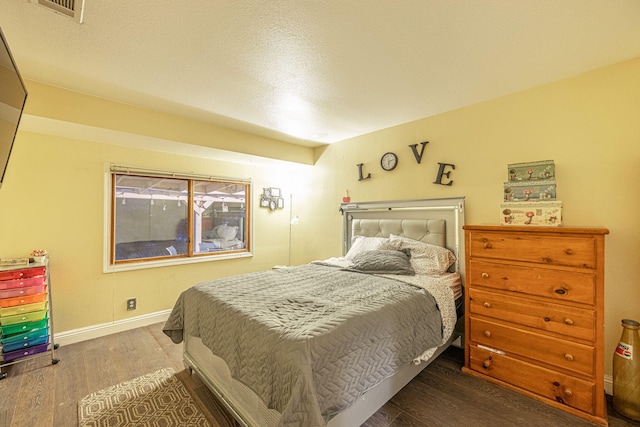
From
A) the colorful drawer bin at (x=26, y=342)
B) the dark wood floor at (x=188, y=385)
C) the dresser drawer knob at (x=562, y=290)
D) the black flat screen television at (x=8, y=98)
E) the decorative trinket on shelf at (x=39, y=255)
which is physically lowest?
the dark wood floor at (x=188, y=385)

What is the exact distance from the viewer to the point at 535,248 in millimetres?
1987

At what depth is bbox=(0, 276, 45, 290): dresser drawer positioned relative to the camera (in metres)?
2.21

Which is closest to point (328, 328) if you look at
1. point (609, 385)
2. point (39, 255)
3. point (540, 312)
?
point (540, 312)

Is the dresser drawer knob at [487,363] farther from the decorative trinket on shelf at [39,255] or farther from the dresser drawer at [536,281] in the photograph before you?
the decorative trinket on shelf at [39,255]

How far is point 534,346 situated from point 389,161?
7.49 feet

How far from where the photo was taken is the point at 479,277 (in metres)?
2.25

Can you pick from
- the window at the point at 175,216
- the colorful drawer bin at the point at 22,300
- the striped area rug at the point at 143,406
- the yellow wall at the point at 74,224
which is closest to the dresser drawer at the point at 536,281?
the striped area rug at the point at 143,406

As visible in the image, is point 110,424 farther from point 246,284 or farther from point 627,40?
point 627,40

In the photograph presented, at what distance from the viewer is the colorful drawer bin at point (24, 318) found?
7.25ft

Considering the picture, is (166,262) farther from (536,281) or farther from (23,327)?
(536,281)

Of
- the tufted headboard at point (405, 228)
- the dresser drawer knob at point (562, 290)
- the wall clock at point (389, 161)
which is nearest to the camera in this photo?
the dresser drawer knob at point (562, 290)

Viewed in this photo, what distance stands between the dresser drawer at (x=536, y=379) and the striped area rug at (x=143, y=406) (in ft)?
6.77

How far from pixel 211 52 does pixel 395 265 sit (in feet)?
7.59

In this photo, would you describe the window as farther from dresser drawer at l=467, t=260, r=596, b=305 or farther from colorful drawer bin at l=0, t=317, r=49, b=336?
dresser drawer at l=467, t=260, r=596, b=305
